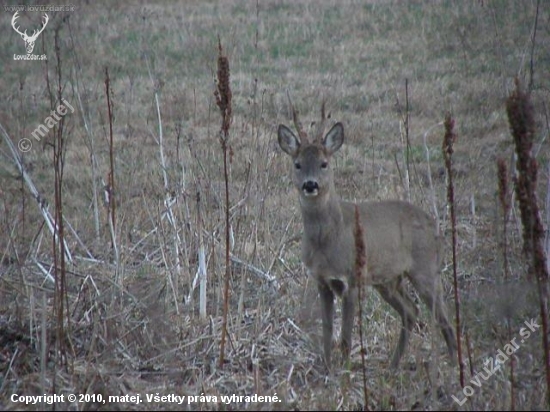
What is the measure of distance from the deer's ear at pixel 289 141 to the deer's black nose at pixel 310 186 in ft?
1.33

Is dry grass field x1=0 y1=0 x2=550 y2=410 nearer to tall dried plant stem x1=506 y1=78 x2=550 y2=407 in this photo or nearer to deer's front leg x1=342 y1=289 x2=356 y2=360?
deer's front leg x1=342 y1=289 x2=356 y2=360

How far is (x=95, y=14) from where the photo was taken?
23.2 meters

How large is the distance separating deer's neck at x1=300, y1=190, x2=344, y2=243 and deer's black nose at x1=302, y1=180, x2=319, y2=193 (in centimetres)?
22

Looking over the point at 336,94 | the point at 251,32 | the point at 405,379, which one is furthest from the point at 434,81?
the point at 405,379

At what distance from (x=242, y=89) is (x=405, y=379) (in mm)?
10845

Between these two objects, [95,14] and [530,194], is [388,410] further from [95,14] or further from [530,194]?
[95,14]

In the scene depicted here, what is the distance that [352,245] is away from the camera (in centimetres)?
724

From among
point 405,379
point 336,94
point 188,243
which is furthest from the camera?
point 336,94

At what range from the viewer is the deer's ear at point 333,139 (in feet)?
25.0

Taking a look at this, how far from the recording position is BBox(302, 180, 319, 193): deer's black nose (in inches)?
284
